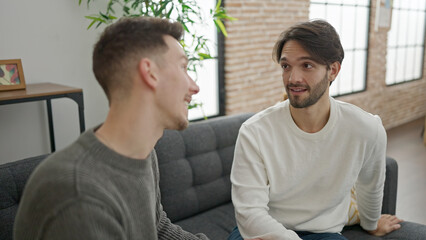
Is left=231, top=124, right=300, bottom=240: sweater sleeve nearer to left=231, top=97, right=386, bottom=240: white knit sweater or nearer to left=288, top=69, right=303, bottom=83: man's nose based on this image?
left=231, top=97, right=386, bottom=240: white knit sweater

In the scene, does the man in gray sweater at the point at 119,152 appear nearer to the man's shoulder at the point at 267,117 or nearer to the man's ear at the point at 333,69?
the man's shoulder at the point at 267,117

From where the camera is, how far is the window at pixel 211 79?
347 centimetres

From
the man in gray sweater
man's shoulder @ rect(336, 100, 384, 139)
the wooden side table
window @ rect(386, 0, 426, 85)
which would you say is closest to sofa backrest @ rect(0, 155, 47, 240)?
the wooden side table

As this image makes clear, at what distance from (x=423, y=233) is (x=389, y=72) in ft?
16.6

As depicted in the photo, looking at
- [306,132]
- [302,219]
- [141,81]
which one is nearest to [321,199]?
[302,219]

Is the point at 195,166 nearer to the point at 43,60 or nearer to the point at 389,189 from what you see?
the point at 389,189

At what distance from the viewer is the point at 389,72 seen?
6215 mm

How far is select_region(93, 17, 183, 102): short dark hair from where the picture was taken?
92 cm

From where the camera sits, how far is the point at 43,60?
99.2 inches

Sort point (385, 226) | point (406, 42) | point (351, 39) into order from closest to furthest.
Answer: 1. point (385, 226)
2. point (351, 39)
3. point (406, 42)

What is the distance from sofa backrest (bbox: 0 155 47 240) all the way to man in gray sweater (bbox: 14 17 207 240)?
0.80 meters

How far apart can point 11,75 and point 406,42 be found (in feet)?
21.4

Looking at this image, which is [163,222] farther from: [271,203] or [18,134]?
[18,134]

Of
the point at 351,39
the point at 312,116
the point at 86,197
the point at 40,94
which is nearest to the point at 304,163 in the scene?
the point at 312,116
